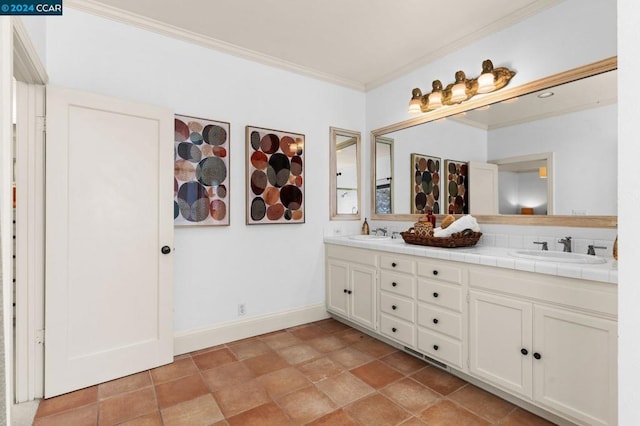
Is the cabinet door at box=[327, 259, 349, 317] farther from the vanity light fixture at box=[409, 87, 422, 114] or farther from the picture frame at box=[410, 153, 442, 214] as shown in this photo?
the vanity light fixture at box=[409, 87, 422, 114]

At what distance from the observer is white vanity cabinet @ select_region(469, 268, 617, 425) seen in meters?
1.57

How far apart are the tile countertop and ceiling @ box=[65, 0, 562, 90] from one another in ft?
5.81

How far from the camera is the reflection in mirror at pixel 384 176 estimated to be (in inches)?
138

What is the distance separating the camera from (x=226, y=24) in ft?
8.45

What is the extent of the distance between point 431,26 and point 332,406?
9.55 ft

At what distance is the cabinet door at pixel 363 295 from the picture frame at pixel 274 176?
2.64 feet

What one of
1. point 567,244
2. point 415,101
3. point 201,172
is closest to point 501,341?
point 567,244

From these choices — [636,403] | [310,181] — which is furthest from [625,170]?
[310,181]

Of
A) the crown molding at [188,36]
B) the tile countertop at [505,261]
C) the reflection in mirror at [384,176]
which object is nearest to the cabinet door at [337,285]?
the tile countertop at [505,261]

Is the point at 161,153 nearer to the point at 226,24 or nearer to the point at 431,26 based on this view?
the point at 226,24

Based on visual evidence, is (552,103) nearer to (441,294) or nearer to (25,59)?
(441,294)

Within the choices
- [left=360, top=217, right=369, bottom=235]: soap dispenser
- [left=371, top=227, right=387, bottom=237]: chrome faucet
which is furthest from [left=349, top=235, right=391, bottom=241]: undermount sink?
[left=360, top=217, right=369, bottom=235]: soap dispenser

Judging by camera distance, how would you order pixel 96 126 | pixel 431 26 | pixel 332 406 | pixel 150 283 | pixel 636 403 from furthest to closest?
pixel 431 26, pixel 150 283, pixel 96 126, pixel 332 406, pixel 636 403

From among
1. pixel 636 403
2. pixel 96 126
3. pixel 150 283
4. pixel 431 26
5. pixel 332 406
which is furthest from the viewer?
pixel 431 26
